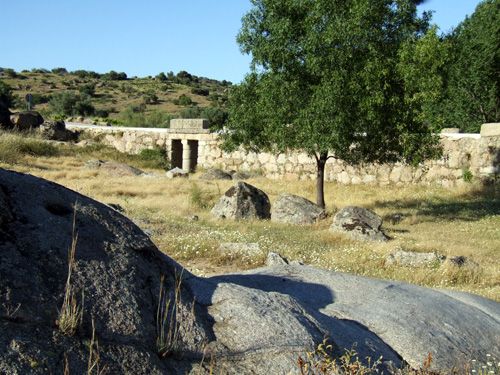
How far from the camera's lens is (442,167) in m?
22.9

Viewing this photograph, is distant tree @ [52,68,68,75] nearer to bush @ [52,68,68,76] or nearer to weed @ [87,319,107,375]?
bush @ [52,68,68,76]

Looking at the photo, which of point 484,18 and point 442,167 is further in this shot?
point 484,18

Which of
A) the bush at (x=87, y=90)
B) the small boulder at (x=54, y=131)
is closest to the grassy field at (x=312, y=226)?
the small boulder at (x=54, y=131)

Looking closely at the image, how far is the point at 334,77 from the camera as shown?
53.7 feet

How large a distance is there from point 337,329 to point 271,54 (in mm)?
14190

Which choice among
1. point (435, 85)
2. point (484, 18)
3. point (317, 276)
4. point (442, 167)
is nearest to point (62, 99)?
point (484, 18)

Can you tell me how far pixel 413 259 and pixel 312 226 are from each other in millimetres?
4311

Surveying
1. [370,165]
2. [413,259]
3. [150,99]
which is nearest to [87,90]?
[150,99]

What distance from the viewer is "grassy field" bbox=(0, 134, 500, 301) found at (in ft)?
33.7

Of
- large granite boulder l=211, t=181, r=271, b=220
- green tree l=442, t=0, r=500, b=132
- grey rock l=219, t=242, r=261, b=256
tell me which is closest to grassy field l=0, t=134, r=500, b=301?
grey rock l=219, t=242, r=261, b=256

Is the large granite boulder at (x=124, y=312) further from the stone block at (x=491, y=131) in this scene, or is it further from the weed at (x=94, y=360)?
the stone block at (x=491, y=131)

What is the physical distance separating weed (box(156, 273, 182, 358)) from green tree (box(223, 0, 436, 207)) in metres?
13.4

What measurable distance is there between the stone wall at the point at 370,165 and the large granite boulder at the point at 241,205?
7201 mm

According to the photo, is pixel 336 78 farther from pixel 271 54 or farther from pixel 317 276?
pixel 317 276
